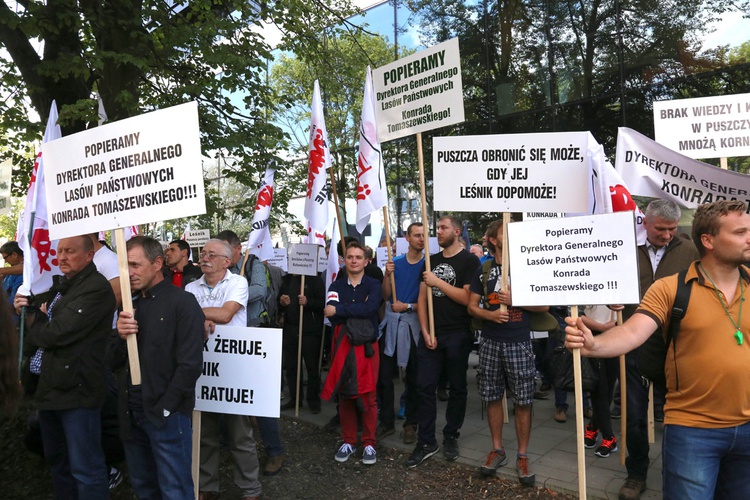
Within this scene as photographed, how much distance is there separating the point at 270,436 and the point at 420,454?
52.8 inches

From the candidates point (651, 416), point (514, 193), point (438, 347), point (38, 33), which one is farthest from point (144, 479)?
point (38, 33)

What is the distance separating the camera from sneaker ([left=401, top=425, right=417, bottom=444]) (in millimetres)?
5449

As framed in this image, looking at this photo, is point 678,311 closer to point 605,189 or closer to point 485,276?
point 605,189

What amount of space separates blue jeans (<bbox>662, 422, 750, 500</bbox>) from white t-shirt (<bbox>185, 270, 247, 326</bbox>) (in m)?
3.10

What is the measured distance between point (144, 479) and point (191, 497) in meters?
0.37

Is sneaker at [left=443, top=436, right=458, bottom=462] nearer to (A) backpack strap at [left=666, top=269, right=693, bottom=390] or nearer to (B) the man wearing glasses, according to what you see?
(B) the man wearing glasses

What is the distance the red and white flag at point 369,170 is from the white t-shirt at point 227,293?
171 cm

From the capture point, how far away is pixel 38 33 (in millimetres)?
7238

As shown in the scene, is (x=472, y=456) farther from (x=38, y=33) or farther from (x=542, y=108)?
(x=542, y=108)

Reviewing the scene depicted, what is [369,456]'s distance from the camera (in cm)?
500

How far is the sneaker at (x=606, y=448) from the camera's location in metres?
4.80

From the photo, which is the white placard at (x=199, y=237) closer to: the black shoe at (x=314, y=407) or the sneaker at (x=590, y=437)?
the black shoe at (x=314, y=407)

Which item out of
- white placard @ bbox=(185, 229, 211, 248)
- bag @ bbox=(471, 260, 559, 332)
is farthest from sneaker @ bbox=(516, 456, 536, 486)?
white placard @ bbox=(185, 229, 211, 248)

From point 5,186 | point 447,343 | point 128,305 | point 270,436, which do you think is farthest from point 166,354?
point 5,186
